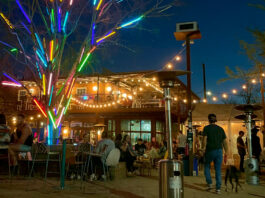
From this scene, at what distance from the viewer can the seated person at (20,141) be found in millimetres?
6680

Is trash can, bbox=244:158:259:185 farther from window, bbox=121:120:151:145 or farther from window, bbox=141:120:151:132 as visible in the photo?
window, bbox=141:120:151:132

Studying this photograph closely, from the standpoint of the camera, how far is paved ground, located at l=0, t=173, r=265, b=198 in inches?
215

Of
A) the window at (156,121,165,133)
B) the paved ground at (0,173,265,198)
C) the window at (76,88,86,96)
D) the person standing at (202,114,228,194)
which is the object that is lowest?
the paved ground at (0,173,265,198)

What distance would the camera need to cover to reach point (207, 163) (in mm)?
6258

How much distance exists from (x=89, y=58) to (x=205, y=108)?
14.7m

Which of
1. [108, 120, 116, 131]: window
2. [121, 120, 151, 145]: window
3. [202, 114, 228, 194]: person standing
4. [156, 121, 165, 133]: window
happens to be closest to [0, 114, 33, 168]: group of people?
[202, 114, 228, 194]: person standing

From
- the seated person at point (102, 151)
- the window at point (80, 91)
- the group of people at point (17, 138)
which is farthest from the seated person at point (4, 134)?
the window at point (80, 91)

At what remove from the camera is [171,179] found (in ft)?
13.3

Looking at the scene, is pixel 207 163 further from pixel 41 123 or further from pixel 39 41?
pixel 41 123

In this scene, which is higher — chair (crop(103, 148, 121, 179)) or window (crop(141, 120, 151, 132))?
window (crop(141, 120, 151, 132))

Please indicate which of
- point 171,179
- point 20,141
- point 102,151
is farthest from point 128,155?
point 171,179

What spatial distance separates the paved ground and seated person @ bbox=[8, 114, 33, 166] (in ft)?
2.20

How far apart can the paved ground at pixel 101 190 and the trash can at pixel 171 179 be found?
5.38ft

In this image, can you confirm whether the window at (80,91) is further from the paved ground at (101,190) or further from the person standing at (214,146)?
→ the person standing at (214,146)
